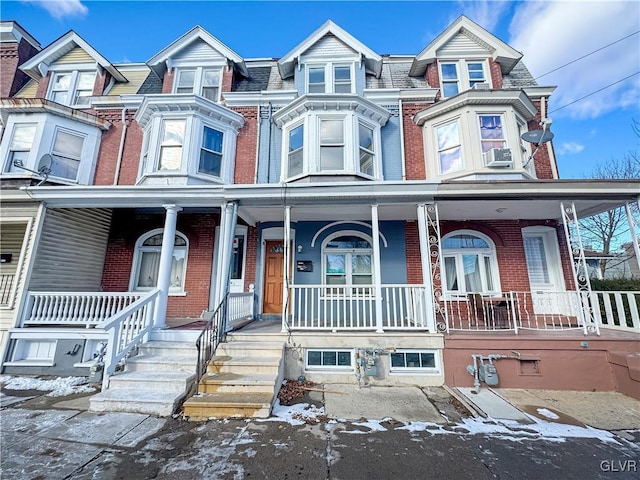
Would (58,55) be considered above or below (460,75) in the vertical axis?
above

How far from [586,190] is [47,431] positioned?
33.3ft

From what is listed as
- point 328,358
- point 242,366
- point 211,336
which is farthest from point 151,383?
point 328,358

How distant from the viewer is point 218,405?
388 centimetres

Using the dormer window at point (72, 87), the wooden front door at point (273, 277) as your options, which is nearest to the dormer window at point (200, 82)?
the dormer window at point (72, 87)

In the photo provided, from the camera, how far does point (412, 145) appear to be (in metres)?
8.59

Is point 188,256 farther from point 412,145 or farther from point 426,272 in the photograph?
point 412,145

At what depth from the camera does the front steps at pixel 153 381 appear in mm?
4023

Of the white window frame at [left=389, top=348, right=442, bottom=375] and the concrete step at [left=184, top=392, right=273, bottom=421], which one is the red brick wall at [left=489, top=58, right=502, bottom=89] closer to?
the white window frame at [left=389, top=348, right=442, bottom=375]

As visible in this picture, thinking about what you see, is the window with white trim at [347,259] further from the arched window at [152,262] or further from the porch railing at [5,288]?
the porch railing at [5,288]

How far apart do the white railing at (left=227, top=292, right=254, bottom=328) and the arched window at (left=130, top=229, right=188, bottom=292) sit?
7.44ft

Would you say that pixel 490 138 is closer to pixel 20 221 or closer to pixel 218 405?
pixel 218 405

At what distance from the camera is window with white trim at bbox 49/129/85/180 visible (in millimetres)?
8062

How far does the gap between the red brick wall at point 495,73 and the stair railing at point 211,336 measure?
35.1 ft

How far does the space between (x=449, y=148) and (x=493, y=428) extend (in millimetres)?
7033
